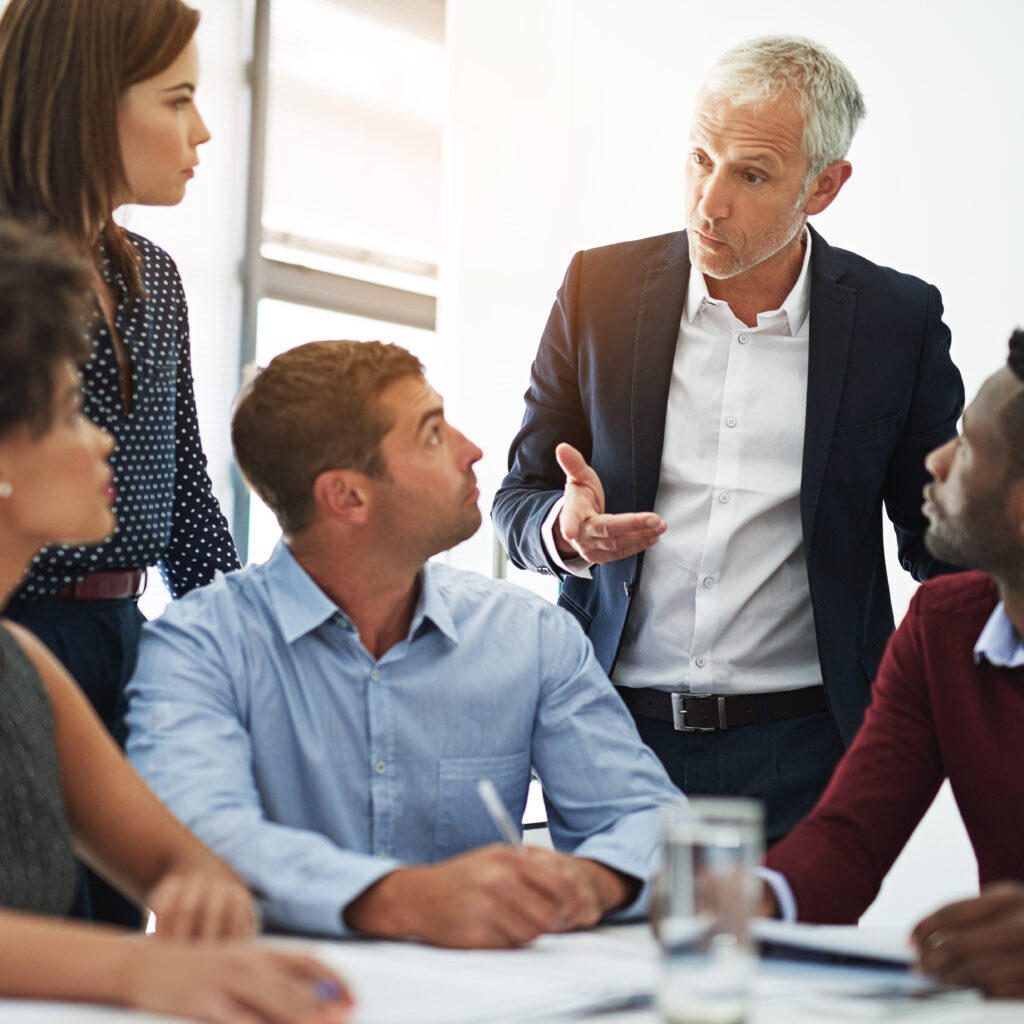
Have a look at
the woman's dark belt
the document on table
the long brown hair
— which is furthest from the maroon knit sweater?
the long brown hair

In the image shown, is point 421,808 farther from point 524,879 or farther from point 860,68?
point 860,68

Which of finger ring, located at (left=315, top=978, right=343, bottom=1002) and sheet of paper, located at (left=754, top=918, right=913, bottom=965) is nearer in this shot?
finger ring, located at (left=315, top=978, right=343, bottom=1002)

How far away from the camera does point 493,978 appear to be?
1103mm

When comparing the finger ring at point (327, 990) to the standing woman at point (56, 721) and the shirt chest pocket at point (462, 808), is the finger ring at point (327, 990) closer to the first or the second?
the standing woman at point (56, 721)

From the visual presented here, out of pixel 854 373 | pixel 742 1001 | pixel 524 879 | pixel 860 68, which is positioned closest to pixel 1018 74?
pixel 860 68

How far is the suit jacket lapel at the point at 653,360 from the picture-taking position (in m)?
2.19

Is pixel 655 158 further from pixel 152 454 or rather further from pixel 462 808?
pixel 462 808

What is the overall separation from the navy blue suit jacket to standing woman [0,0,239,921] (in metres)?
0.68

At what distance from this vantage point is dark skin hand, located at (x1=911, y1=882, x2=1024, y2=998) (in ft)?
3.57

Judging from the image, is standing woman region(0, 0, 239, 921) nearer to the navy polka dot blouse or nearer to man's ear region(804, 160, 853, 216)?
the navy polka dot blouse

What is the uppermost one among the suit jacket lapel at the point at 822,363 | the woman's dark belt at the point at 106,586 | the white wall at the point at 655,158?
the white wall at the point at 655,158

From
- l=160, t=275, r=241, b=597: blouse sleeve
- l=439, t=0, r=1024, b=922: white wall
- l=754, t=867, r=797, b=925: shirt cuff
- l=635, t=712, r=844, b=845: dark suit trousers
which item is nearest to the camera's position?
l=754, t=867, r=797, b=925: shirt cuff

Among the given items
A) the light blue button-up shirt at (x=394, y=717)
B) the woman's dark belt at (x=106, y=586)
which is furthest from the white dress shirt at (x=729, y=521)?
the woman's dark belt at (x=106, y=586)

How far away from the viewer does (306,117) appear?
5391 millimetres
